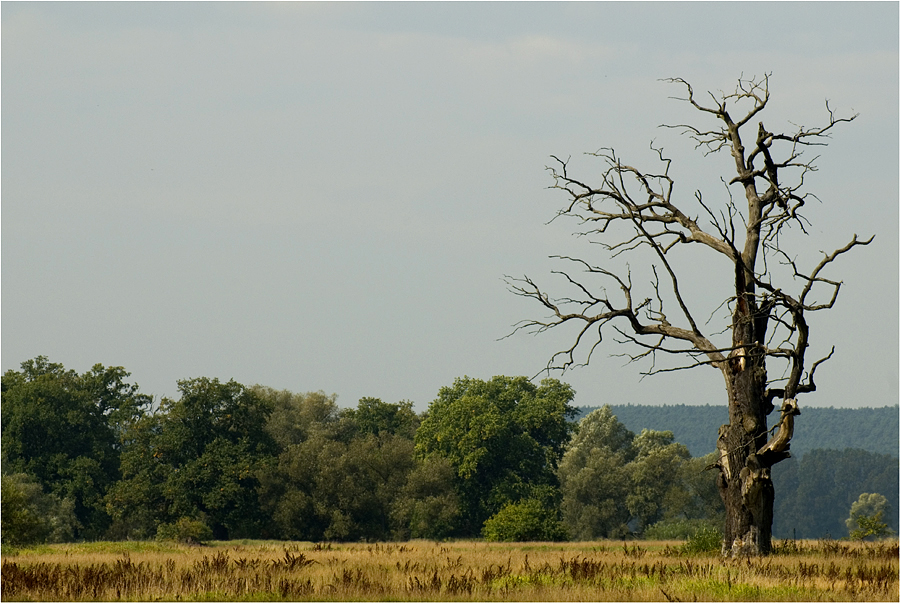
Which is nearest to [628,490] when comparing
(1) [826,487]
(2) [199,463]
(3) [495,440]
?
(3) [495,440]

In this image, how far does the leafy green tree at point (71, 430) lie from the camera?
214ft

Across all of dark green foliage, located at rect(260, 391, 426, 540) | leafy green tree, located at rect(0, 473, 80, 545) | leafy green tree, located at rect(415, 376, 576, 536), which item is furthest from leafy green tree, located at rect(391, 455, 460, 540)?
leafy green tree, located at rect(0, 473, 80, 545)

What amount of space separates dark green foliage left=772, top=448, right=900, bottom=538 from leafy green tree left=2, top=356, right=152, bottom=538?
120274mm

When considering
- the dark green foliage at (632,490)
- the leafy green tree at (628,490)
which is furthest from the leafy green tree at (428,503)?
the dark green foliage at (632,490)

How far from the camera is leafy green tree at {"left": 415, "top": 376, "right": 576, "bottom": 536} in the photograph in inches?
2707

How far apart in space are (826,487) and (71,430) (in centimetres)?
15064

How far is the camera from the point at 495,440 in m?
69.4

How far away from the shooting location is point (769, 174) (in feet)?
79.1

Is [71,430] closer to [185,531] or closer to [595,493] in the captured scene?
[185,531]

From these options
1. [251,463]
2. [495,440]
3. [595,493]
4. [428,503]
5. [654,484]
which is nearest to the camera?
[251,463]

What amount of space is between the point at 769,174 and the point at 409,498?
47.6 metres

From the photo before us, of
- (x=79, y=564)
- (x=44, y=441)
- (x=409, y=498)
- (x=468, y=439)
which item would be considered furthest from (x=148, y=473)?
(x=79, y=564)

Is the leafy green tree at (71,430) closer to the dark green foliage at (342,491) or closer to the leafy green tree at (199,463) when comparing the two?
the leafy green tree at (199,463)

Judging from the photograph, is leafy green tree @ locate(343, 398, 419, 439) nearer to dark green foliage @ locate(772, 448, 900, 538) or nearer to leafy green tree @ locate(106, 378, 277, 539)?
leafy green tree @ locate(106, 378, 277, 539)
